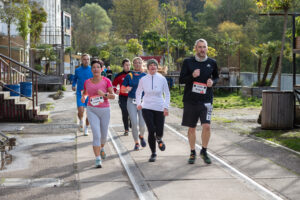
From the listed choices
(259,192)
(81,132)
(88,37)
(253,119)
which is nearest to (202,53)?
(259,192)

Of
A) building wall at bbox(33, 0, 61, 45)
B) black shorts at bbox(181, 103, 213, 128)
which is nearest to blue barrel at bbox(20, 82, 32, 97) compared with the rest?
black shorts at bbox(181, 103, 213, 128)

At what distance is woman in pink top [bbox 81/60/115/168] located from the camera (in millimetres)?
7469

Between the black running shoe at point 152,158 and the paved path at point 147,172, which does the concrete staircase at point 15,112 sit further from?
the black running shoe at point 152,158

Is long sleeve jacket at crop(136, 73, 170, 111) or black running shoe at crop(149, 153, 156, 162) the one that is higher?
long sleeve jacket at crop(136, 73, 170, 111)

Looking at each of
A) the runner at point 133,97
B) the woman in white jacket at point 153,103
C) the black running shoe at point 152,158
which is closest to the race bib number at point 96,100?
the woman in white jacket at point 153,103

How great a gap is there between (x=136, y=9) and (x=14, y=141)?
89.1m

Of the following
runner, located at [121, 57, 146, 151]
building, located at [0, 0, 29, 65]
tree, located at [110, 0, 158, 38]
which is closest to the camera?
runner, located at [121, 57, 146, 151]

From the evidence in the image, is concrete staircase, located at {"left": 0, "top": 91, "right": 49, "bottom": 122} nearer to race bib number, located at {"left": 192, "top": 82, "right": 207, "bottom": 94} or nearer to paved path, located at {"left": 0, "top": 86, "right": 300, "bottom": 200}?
paved path, located at {"left": 0, "top": 86, "right": 300, "bottom": 200}

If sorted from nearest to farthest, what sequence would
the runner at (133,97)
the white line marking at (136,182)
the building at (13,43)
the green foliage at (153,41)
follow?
the white line marking at (136,182) < the runner at (133,97) < the building at (13,43) < the green foliage at (153,41)

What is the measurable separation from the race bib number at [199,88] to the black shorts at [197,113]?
22 centimetres

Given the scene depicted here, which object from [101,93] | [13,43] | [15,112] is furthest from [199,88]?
[13,43]

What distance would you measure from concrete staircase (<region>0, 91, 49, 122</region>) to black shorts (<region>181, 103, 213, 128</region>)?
674 cm

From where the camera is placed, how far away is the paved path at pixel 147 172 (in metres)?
5.87

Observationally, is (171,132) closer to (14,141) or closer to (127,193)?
(14,141)
